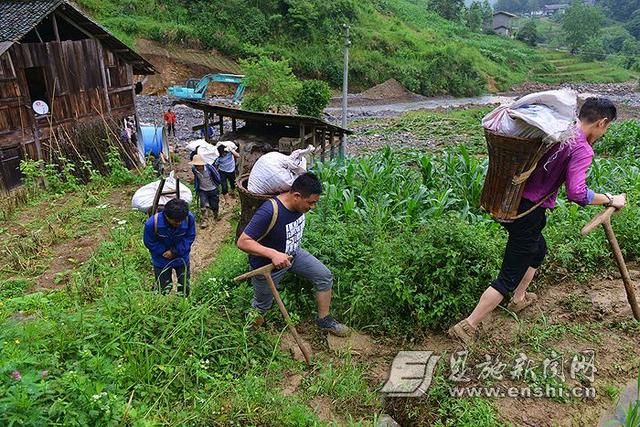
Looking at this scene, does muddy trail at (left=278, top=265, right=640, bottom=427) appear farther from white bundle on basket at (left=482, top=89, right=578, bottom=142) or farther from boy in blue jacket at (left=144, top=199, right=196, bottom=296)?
white bundle on basket at (left=482, top=89, right=578, bottom=142)

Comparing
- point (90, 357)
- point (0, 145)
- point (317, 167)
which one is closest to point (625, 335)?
point (90, 357)

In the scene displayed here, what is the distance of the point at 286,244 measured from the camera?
3.71 m

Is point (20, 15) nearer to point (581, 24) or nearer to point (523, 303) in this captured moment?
point (523, 303)

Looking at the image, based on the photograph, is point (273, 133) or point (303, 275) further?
point (273, 133)

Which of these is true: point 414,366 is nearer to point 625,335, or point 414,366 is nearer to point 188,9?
point 625,335

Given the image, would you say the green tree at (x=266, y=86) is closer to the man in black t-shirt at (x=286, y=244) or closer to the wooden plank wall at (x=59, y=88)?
the wooden plank wall at (x=59, y=88)

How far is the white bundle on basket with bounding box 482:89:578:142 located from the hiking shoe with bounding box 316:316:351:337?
2.03 meters

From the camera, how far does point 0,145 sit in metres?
11.0

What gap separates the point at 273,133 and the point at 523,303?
12.0m

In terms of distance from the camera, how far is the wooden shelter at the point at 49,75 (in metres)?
11.0

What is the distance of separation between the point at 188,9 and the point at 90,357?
40.0 metres

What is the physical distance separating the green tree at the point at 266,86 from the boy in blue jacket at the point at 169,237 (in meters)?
20.5

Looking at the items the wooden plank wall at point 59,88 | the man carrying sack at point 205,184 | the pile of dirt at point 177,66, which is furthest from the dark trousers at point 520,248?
the pile of dirt at point 177,66

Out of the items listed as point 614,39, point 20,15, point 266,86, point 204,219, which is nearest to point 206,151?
point 204,219
